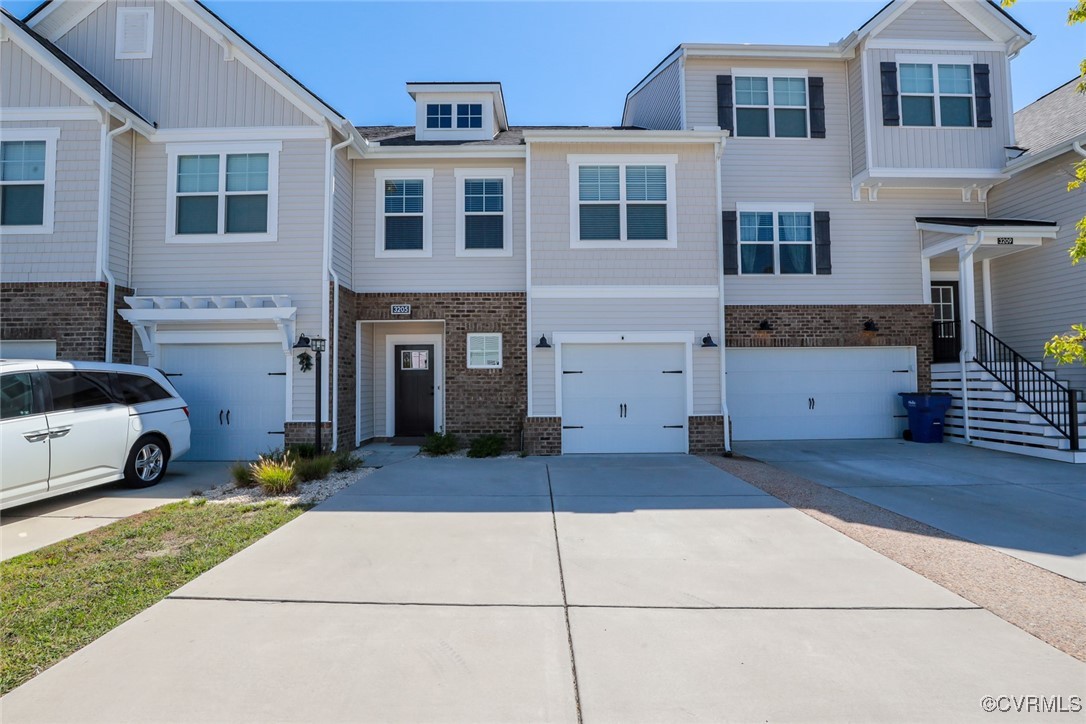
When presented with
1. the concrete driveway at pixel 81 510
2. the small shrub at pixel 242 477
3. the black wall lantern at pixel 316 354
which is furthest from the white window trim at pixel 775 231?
the concrete driveway at pixel 81 510

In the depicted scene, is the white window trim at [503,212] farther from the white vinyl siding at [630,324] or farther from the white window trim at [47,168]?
the white window trim at [47,168]

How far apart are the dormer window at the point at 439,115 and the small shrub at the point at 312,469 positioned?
7843mm

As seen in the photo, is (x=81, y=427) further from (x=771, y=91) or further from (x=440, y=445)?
(x=771, y=91)

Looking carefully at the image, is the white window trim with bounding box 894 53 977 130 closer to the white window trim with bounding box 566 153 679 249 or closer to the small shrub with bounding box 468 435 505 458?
the white window trim with bounding box 566 153 679 249

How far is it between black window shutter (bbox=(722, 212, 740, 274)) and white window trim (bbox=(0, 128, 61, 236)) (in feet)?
39.2

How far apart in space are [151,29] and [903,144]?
14.3 metres

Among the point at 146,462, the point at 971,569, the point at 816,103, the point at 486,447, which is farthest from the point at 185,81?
the point at 971,569

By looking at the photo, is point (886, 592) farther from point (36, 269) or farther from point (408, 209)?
point (36, 269)

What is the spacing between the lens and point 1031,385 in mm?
10078

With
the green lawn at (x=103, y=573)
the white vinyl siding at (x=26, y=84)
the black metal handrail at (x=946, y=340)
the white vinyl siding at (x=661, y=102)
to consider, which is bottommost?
the green lawn at (x=103, y=573)

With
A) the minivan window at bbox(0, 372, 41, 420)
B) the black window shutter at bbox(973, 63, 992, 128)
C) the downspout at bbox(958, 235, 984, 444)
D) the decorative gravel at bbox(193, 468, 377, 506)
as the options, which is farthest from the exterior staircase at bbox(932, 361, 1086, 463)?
A: the minivan window at bbox(0, 372, 41, 420)

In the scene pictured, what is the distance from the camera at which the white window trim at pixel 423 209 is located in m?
10.7

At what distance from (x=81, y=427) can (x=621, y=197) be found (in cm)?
853

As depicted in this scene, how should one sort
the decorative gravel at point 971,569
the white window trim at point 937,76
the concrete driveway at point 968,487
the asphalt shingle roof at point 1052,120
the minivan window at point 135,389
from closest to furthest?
the decorative gravel at point 971,569, the concrete driveway at point 968,487, the minivan window at point 135,389, the asphalt shingle roof at point 1052,120, the white window trim at point 937,76
